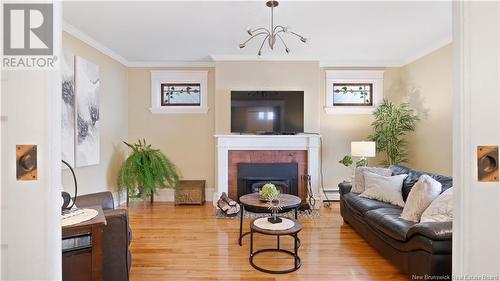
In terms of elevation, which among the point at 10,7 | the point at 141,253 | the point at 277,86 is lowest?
the point at 141,253

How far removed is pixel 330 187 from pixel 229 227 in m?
2.27

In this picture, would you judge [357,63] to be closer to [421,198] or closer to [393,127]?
[393,127]

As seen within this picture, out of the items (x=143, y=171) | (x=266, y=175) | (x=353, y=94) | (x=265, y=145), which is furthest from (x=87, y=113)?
(x=353, y=94)

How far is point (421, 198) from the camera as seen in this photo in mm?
2445

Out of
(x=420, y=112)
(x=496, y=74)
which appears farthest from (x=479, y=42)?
(x=420, y=112)

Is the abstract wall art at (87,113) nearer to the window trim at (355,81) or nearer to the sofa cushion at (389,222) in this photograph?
the sofa cushion at (389,222)

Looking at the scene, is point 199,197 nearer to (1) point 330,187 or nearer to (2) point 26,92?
(1) point 330,187

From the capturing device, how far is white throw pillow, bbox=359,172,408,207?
119 inches

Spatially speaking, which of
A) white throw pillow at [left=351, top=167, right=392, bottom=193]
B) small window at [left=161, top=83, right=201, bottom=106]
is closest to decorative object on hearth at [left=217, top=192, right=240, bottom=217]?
white throw pillow at [left=351, top=167, right=392, bottom=193]

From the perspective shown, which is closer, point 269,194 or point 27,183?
point 27,183

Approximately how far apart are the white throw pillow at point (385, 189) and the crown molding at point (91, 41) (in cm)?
427

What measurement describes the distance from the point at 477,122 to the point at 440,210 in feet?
5.72

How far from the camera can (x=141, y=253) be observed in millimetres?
2742

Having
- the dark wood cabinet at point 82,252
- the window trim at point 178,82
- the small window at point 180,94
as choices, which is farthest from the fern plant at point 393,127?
the dark wood cabinet at point 82,252
